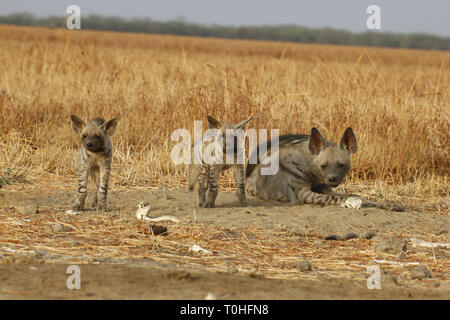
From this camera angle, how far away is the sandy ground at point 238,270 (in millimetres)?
4344

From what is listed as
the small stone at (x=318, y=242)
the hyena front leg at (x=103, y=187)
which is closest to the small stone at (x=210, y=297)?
the small stone at (x=318, y=242)

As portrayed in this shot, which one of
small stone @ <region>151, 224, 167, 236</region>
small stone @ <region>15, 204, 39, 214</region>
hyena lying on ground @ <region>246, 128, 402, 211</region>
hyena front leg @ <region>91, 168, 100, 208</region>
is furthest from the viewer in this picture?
hyena lying on ground @ <region>246, 128, 402, 211</region>

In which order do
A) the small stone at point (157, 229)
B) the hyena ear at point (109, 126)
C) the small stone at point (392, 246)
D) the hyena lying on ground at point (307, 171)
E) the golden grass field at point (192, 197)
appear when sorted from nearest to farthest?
the golden grass field at point (192, 197) < the small stone at point (392, 246) < the small stone at point (157, 229) < the hyena ear at point (109, 126) < the hyena lying on ground at point (307, 171)

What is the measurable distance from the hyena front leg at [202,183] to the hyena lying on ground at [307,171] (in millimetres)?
989

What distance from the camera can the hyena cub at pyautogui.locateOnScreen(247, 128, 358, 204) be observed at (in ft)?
24.9

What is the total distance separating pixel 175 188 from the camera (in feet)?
28.3

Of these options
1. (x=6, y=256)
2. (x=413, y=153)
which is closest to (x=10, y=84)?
(x=413, y=153)

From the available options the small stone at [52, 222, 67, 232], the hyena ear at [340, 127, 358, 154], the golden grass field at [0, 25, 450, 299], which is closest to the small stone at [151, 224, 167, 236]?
the golden grass field at [0, 25, 450, 299]

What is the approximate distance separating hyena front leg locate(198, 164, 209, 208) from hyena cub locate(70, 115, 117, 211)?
95 cm

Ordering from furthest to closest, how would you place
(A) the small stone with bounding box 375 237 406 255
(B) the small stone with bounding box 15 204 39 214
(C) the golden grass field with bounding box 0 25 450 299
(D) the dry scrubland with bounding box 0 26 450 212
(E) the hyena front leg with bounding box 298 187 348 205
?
(D) the dry scrubland with bounding box 0 26 450 212, (E) the hyena front leg with bounding box 298 187 348 205, (B) the small stone with bounding box 15 204 39 214, (A) the small stone with bounding box 375 237 406 255, (C) the golden grass field with bounding box 0 25 450 299

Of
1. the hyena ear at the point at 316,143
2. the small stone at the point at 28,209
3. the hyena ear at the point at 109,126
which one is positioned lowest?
the small stone at the point at 28,209

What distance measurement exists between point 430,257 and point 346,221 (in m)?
1.23

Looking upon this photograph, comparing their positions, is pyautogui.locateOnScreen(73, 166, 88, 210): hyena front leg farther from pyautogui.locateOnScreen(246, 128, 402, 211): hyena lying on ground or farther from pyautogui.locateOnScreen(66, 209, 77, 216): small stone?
pyautogui.locateOnScreen(246, 128, 402, 211): hyena lying on ground

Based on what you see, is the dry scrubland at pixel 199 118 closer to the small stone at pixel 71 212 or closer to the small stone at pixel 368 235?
the small stone at pixel 71 212
